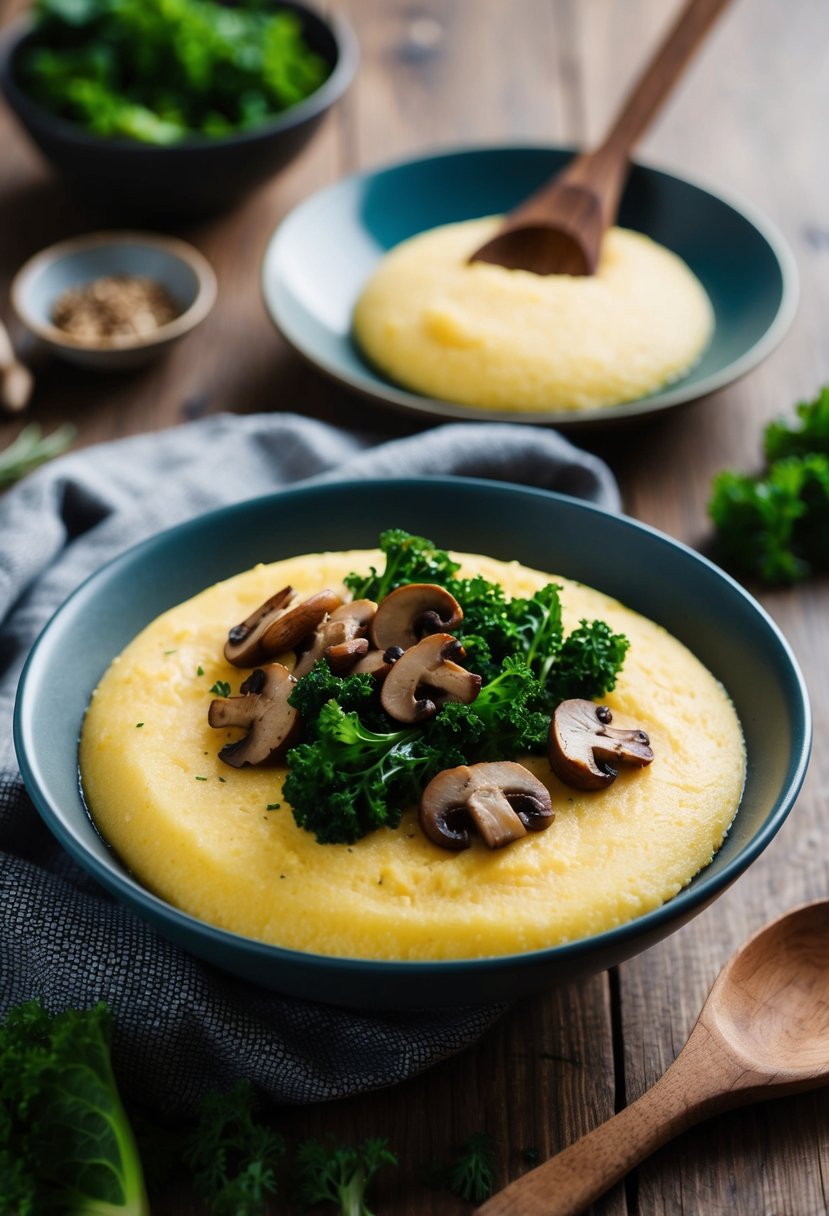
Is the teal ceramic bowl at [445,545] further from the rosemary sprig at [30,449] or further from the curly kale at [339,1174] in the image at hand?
the rosemary sprig at [30,449]

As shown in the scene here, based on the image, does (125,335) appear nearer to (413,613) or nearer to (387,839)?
(413,613)

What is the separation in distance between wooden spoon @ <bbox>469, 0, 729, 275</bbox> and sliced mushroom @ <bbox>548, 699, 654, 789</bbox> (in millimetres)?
2548

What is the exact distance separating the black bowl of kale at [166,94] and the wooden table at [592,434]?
0.40m

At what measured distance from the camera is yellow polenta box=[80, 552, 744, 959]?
2.51 metres

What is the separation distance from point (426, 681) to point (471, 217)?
3408 millimetres

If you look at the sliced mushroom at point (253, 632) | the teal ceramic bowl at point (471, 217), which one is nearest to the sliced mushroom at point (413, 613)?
the sliced mushroom at point (253, 632)

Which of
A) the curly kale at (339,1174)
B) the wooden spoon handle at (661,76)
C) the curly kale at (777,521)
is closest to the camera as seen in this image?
the curly kale at (339,1174)

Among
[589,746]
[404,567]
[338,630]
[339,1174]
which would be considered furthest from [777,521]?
[339,1174]

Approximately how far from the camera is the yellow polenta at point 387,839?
2.51 meters

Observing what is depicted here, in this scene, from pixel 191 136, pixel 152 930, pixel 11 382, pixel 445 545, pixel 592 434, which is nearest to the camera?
pixel 152 930

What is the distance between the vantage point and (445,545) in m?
3.57

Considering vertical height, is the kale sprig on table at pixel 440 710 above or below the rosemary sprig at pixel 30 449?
above

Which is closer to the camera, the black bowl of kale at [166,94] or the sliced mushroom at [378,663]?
the sliced mushroom at [378,663]

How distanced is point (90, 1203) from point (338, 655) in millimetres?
1120
